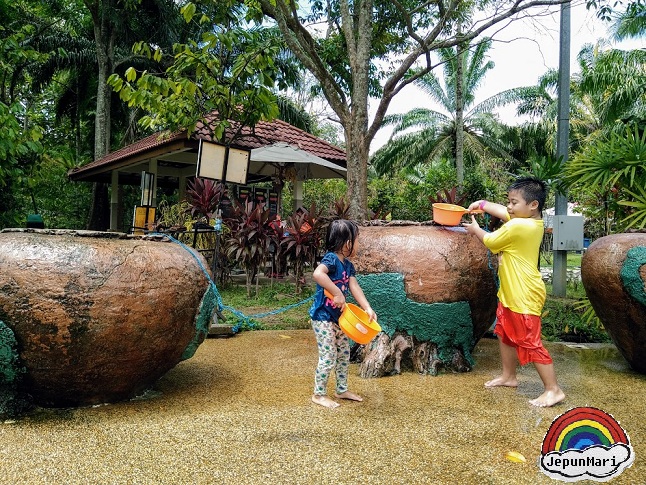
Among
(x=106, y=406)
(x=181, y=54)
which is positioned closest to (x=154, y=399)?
(x=106, y=406)

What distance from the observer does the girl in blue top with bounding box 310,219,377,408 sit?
129 inches

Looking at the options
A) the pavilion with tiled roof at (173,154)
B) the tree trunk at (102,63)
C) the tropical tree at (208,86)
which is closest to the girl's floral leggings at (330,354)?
the tropical tree at (208,86)

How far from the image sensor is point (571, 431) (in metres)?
1.92

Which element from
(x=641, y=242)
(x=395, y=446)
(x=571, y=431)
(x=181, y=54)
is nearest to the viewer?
(x=571, y=431)

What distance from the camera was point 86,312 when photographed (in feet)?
9.21

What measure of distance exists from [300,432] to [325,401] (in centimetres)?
51

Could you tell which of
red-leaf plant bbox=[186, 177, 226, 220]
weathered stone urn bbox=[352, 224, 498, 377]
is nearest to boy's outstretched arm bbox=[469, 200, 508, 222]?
weathered stone urn bbox=[352, 224, 498, 377]

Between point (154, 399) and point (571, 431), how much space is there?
244 centimetres

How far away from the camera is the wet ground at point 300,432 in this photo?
2.27 m

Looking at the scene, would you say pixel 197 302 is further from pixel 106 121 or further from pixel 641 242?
pixel 106 121

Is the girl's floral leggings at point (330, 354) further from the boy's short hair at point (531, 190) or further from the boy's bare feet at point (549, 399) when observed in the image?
the boy's short hair at point (531, 190)

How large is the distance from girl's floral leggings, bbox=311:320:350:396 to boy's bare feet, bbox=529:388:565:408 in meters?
1.23

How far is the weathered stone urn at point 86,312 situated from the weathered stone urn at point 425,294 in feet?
5.15

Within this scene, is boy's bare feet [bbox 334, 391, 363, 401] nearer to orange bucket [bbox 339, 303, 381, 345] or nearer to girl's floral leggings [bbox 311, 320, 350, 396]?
girl's floral leggings [bbox 311, 320, 350, 396]
